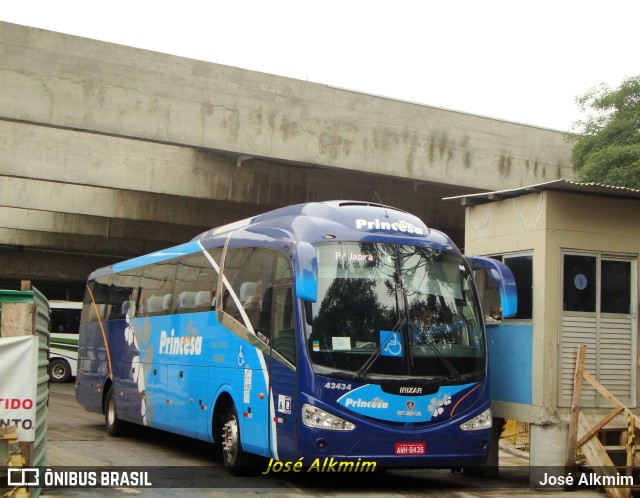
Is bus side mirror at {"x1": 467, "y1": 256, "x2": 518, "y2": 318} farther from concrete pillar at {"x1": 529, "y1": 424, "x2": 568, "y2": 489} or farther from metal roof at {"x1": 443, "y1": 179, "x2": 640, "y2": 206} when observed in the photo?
concrete pillar at {"x1": 529, "y1": 424, "x2": 568, "y2": 489}

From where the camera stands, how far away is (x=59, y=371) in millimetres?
37750

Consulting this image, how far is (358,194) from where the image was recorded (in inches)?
1003

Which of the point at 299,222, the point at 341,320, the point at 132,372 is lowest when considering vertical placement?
the point at 132,372

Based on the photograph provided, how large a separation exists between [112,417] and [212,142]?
6.06 metres

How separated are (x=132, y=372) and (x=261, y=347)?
5780 mm

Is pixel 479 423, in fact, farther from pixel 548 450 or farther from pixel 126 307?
pixel 126 307

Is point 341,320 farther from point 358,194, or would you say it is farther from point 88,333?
point 358,194

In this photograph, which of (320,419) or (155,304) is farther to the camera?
(155,304)

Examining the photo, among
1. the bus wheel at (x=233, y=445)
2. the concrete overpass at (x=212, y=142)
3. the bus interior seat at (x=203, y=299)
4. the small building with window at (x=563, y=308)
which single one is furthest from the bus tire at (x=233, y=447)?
the concrete overpass at (x=212, y=142)

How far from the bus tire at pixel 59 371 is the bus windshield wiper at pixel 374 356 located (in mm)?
29266

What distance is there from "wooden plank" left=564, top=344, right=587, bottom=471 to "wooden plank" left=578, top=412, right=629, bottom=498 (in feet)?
0.42

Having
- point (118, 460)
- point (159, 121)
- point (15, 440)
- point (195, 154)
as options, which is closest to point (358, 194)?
point (195, 154)

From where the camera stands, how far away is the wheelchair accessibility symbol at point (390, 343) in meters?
10.6

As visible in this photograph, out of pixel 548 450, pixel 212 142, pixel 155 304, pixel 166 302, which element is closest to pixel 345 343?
pixel 548 450
